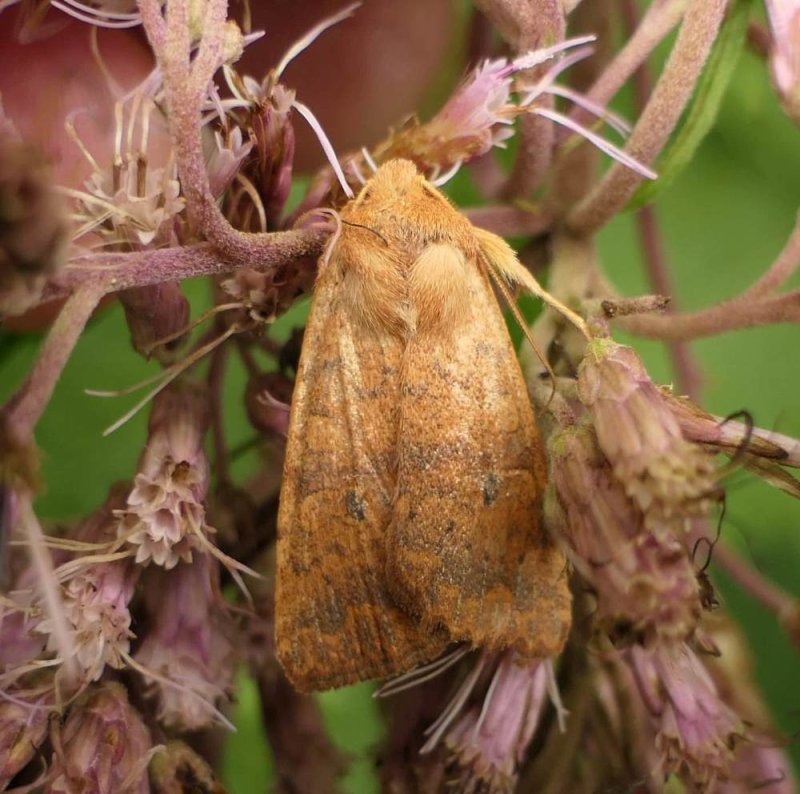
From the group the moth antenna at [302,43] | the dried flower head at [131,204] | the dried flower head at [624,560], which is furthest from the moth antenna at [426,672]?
the moth antenna at [302,43]

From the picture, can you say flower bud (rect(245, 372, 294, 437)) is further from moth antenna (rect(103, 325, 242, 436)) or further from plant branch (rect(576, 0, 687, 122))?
plant branch (rect(576, 0, 687, 122))

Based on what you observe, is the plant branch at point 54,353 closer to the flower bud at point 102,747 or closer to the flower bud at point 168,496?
the flower bud at point 168,496

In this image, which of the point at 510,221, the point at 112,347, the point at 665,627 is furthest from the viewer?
the point at 112,347

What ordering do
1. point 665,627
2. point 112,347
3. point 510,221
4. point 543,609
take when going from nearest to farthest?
Result: point 665,627
point 543,609
point 510,221
point 112,347

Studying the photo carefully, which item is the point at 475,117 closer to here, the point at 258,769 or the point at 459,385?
the point at 459,385

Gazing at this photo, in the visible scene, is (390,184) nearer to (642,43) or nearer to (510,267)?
(510,267)

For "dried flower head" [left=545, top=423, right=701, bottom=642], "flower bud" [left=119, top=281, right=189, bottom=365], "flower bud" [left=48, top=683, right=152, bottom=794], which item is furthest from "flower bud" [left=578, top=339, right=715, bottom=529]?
"flower bud" [left=48, top=683, right=152, bottom=794]

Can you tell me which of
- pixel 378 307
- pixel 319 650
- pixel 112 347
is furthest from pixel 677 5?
pixel 112 347
